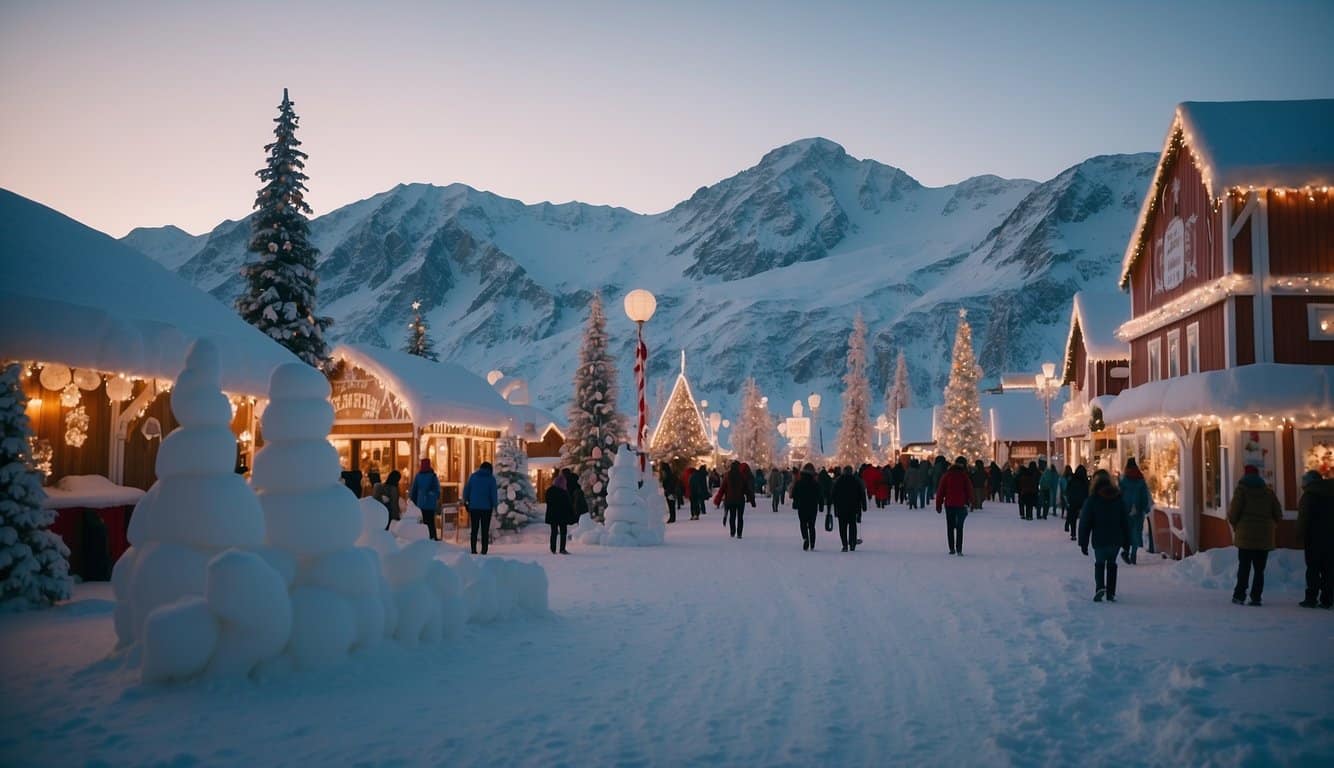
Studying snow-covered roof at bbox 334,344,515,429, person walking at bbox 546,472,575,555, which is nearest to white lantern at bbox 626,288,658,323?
person walking at bbox 546,472,575,555

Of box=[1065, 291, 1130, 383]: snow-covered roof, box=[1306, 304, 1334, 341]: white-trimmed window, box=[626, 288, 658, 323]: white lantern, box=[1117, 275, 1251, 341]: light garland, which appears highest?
box=[1065, 291, 1130, 383]: snow-covered roof

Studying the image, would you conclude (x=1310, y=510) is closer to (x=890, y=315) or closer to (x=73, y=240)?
(x=73, y=240)

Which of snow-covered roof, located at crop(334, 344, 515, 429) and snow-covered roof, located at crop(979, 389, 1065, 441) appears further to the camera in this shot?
snow-covered roof, located at crop(979, 389, 1065, 441)

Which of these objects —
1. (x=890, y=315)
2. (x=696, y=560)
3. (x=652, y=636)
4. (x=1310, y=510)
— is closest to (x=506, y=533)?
(x=696, y=560)

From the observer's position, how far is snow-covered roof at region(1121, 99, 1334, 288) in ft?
48.1

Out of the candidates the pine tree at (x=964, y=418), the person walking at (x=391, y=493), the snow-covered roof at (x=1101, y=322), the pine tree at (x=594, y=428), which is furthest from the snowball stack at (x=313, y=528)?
the pine tree at (x=964, y=418)

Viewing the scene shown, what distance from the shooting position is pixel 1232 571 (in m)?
12.5

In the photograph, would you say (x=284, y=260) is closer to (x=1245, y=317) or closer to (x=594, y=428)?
(x=594, y=428)

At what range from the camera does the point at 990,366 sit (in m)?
173

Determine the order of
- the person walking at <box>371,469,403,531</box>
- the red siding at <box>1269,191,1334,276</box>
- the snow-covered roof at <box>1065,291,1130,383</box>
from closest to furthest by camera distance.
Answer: the red siding at <box>1269,191,1334,276</box> < the person walking at <box>371,469,403,531</box> < the snow-covered roof at <box>1065,291,1130,383</box>

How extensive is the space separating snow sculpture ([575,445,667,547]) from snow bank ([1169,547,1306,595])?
361 inches

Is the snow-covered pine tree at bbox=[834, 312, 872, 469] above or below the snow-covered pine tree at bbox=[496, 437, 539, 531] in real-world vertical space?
above

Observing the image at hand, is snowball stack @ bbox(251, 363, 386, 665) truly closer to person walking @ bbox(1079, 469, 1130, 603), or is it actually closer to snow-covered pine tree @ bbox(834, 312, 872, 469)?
person walking @ bbox(1079, 469, 1130, 603)

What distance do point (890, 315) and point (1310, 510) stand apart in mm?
184502
